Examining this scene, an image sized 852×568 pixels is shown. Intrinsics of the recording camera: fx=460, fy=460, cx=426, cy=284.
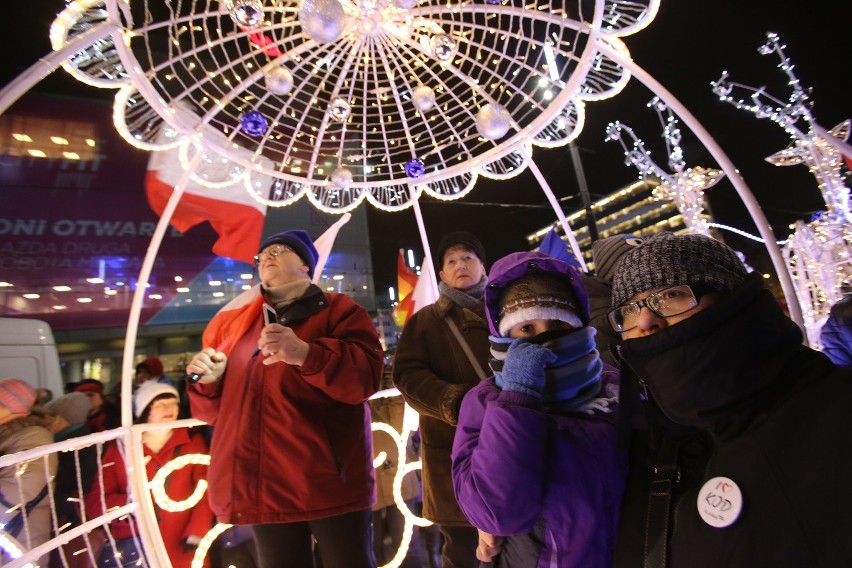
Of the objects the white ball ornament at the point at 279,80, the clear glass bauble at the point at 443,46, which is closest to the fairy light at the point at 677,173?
the clear glass bauble at the point at 443,46

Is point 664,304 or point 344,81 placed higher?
point 344,81

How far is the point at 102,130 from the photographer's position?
13297 mm

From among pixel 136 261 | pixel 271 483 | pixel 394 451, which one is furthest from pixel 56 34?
pixel 136 261

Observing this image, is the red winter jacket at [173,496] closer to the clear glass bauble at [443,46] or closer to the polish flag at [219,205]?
the polish flag at [219,205]

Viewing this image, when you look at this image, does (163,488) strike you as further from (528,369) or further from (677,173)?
(677,173)

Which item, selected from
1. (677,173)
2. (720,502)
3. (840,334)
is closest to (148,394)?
(720,502)

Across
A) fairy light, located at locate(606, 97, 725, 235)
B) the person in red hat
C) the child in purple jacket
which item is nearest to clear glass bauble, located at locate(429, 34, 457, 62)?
the child in purple jacket

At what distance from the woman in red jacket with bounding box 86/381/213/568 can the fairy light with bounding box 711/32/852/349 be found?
6417 millimetres

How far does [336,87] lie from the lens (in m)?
2.95

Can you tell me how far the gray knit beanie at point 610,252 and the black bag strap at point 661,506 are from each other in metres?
1.58

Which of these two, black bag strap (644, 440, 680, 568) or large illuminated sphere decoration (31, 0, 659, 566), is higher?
large illuminated sphere decoration (31, 0, 659, 566)

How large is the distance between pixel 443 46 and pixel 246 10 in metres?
0.99

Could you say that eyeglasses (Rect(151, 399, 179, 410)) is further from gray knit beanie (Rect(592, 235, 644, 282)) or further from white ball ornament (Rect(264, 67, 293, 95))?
gray knit beanie (Rect(592, 235, 644, 282))

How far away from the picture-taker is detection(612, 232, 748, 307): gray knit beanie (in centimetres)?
114
